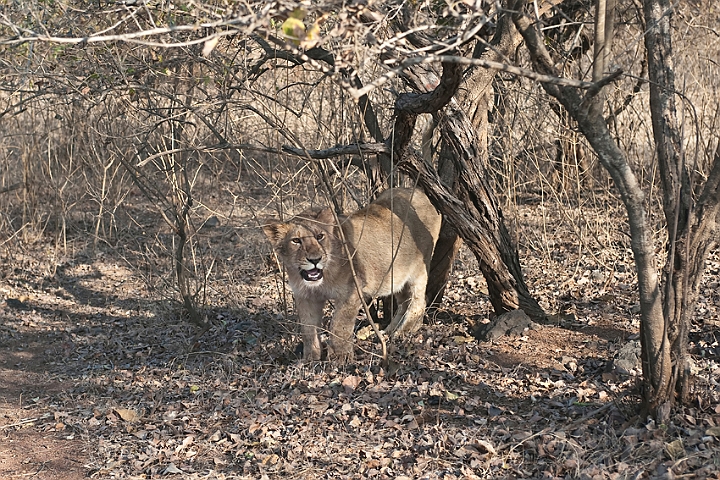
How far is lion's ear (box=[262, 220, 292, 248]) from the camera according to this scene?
23.2 feet

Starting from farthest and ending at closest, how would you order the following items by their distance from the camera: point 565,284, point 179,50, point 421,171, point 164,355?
1. point 565,284
2. point 164,355
3. point 179,50
4. point 421,171

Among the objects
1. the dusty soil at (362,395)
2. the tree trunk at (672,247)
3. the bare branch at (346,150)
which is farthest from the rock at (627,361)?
the bare branch at (346,150)

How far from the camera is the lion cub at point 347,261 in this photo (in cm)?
709

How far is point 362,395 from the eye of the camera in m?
6.50

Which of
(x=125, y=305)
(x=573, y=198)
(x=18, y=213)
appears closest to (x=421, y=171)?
(x=573, y=198)

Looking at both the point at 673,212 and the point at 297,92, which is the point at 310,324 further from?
the point at 297,92

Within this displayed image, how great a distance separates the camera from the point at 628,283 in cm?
880

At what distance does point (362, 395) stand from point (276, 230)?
5.20 feet


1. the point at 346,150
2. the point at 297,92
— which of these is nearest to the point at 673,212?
the point at 346,150

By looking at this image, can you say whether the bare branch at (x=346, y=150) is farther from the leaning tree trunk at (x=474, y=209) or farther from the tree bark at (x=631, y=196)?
the tree bark at (x=631, y=196)

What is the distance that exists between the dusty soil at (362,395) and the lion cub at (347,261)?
25cm

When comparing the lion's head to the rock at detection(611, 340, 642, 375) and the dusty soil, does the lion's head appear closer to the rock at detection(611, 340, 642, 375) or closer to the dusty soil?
the dusty soil

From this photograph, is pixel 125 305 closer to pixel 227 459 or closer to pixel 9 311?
Answer: pixel 9 311

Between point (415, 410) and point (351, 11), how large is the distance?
3.33m
